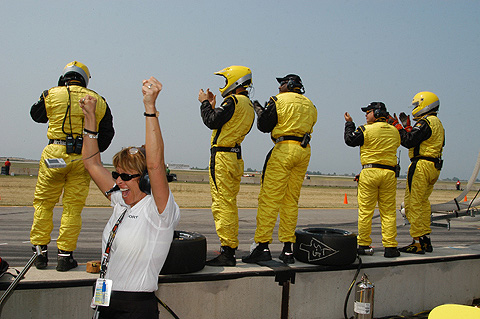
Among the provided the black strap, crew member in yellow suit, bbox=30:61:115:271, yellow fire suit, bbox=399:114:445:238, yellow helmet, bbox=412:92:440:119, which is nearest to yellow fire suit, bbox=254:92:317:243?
crew member in yellow suit, bbox=30:61:115:271

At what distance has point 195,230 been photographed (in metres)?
9.80

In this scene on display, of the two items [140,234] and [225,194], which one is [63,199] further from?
[140,234]

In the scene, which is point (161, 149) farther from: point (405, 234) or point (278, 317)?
point (405, 234)

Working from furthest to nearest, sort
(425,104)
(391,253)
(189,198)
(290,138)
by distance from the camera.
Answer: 1. (189,198)
2. (425,104)
3. (391,253)
4. (290,138)

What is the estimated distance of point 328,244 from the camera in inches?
175

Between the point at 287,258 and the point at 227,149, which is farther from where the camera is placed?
A: the point at 227,149

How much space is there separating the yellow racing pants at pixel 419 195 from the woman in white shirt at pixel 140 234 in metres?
4.63

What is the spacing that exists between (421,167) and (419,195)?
1.39 feet

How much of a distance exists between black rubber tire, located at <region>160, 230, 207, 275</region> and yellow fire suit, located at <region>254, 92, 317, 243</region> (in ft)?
3.09

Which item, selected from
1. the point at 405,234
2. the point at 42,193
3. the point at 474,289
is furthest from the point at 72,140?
the point at 405,234

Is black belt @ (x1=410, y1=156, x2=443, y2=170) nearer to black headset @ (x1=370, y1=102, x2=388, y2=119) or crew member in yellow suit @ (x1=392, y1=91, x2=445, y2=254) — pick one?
crew member in yellow suit @ (x1=392, y1=91, x2=445, y2=254)

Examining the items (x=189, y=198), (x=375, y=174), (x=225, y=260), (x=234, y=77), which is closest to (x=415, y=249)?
(x=375, y=174)

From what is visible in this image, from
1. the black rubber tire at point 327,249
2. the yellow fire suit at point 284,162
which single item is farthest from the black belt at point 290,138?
the black rubber tire at point 327,249

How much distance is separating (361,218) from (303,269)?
180 centimetres
